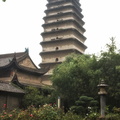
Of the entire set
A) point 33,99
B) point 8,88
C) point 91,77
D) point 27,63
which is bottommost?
point 33,99

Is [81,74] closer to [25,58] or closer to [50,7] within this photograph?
[25,58]

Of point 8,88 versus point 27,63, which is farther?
point 27,63

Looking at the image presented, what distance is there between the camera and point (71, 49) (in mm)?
27891

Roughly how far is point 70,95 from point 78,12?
18.0 metres

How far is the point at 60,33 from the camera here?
97.9 feet

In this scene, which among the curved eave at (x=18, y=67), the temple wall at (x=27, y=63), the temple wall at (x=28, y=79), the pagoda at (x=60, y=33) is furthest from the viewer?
the pagoda at (x=60, y=33)

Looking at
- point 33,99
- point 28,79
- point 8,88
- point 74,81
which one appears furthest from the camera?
point 28,79

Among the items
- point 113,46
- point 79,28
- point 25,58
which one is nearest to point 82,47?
point 79,28

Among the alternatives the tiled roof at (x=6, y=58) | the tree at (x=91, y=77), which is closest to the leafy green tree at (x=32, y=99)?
the tree at (x=91, y=77)

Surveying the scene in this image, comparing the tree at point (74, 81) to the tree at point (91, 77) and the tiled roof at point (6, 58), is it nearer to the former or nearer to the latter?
the tree at point (91, 77)

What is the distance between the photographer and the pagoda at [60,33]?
28.5 m

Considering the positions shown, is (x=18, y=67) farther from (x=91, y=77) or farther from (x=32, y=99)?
(x=91, y=77)

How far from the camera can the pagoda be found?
28516 mm

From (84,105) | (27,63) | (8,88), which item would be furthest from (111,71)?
(27,63)
